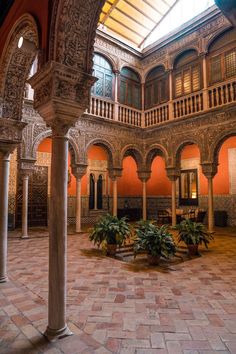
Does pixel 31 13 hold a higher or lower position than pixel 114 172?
higher

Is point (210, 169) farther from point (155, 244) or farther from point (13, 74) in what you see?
point (13, 74)

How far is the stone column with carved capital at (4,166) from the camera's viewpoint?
4676 millimetres

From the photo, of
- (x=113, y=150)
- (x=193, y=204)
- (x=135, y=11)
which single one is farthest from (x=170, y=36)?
(x=193, y=204)

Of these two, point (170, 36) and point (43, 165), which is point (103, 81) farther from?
point (43, 165)

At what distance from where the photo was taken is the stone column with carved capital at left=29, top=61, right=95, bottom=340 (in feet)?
9.46

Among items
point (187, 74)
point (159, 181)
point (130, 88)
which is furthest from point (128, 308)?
point (159, 181)

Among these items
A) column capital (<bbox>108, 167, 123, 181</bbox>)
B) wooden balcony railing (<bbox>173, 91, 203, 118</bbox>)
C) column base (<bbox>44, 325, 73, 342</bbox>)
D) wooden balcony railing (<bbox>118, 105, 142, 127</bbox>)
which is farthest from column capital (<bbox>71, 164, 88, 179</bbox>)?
column base (<bbox>44, 325, 73, 342</bbox>)

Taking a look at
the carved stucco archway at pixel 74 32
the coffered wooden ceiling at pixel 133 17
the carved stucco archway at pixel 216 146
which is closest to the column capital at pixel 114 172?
the carved stucco archway at pixel 216 146

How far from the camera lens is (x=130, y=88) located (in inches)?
534

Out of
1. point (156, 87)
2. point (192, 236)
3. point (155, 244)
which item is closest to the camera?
point (155, 244)

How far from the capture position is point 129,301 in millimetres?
Result: 3811

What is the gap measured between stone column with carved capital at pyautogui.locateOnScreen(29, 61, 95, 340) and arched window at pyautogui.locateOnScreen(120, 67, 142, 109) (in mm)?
10257

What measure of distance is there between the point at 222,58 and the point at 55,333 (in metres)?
11.9

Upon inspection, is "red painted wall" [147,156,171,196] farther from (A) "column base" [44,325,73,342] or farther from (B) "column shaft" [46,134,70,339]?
(A) "column base" [44,325,73,342]
